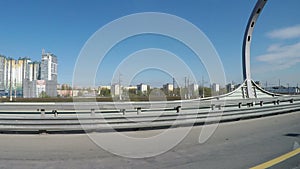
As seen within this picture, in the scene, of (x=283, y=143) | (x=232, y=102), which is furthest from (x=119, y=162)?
(x=232, y=102)

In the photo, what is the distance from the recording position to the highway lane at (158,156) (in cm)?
477

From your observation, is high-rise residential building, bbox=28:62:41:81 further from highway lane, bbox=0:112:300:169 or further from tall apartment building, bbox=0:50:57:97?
highway lane, bbox=0:112:300:169

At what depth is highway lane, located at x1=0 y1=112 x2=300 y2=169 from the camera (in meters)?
4.77

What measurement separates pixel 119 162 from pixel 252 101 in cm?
973

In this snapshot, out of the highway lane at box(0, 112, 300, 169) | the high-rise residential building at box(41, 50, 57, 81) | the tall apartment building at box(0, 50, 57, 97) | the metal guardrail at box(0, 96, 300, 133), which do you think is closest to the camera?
the highway lane at box(0, 112, 300, 169)

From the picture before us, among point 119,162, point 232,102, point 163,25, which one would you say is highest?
point 163,25

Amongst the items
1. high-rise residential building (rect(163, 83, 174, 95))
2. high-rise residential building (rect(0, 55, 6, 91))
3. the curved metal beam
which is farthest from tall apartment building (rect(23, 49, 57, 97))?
the curved metal beam

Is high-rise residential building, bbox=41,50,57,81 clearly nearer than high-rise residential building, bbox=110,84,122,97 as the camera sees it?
No

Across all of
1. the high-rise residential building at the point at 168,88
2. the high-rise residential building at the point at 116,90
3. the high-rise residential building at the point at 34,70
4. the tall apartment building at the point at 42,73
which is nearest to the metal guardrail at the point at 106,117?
the high-rise residential building at the point at 116,90

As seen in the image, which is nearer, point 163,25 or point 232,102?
point 163,25

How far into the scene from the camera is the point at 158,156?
5.40m

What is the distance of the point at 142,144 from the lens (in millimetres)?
6586

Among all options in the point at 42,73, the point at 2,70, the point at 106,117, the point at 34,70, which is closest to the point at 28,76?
the point at 34,70

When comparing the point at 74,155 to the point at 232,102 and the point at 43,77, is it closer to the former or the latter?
the point at 232,102
